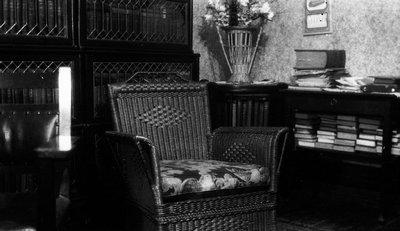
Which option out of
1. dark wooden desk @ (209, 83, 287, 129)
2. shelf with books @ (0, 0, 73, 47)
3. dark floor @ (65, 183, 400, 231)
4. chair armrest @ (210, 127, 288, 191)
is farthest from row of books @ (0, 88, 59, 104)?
dark wooden desk @ (209, 83, 287, 129)

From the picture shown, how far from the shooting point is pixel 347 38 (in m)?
3.51

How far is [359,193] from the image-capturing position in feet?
12.0

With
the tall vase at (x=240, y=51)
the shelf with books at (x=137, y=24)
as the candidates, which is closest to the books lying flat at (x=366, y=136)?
the tall vase at (x=240, y=51)

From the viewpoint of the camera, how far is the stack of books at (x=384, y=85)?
300cm

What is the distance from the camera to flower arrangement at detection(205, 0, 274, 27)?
3463 millimetres

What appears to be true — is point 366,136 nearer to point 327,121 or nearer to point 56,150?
point 327,121

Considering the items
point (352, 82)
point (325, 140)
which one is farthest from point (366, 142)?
point (352, 82)

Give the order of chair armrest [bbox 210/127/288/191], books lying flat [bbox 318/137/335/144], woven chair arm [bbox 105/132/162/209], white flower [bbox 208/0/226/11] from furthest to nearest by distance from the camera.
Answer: white flower [bbox 208/0/226/11] < books lying flat [bbox 318/137/335/144] < chair armrest [bbox 210/127/288/191] < woven chair arm [bbox 105/132/162/209]

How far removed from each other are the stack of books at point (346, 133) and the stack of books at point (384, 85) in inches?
8.6

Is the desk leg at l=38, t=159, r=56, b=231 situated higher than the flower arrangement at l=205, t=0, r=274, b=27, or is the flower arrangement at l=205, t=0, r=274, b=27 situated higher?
the flower arrangement at l=205, t=0, r=274, b=27

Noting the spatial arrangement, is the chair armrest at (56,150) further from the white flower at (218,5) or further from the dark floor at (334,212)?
the white flower at (218,5)

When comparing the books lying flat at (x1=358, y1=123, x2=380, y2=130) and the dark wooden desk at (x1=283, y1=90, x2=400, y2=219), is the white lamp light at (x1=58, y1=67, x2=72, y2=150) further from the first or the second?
the books lying flat at (x1=358, y1=123, x2=380, y2=130)

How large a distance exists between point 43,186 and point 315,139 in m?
2.16

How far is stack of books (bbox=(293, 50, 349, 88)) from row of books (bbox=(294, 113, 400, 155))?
22 cm
